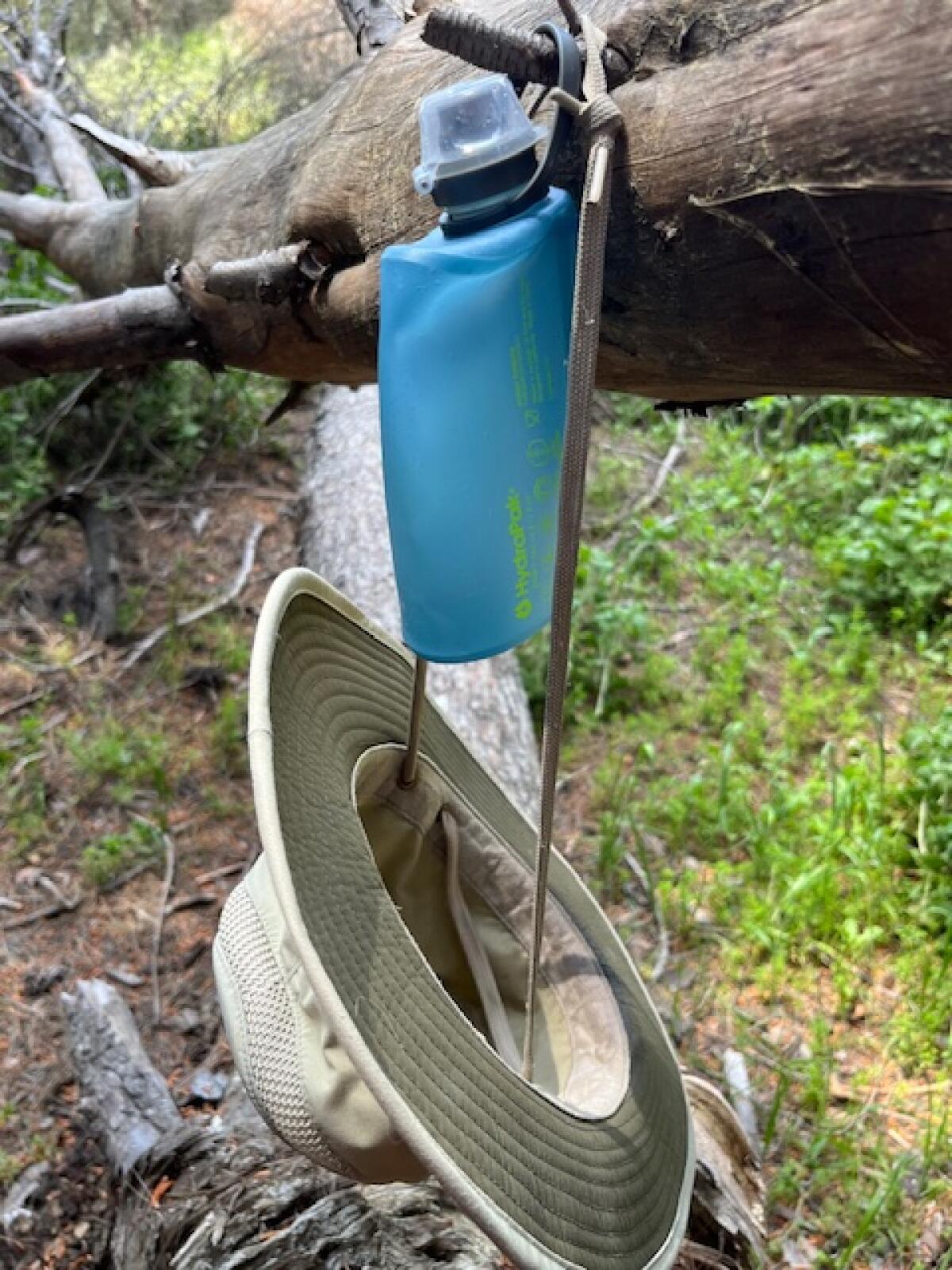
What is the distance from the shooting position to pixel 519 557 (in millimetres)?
833

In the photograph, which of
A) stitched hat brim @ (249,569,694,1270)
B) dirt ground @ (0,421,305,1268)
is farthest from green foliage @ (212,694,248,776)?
stitched hat brim @ (249,569,694,1270)

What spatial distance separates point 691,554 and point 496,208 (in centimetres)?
272

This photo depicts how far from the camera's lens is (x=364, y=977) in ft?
2.56

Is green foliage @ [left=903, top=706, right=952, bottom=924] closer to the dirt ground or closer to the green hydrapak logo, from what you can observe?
the dirt ground

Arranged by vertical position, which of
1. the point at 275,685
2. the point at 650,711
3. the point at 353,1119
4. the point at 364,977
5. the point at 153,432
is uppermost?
the point at 275,685

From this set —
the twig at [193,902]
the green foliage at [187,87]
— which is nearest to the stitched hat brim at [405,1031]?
the twig at [193,902]

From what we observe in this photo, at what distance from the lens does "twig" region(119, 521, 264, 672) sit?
3150 mm

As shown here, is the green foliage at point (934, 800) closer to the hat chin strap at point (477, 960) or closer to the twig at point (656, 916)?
the twig at point (656, 916)

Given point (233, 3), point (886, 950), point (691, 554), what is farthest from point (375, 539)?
point (233, 3)

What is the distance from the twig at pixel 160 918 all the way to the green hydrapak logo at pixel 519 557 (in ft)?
5.66

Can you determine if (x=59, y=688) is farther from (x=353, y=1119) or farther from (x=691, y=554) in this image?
(x=353, y=1119)

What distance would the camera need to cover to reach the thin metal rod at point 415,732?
1007 millimetres

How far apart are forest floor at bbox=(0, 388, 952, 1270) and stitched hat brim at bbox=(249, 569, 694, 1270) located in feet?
2.81

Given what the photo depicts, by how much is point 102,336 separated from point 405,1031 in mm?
1334
